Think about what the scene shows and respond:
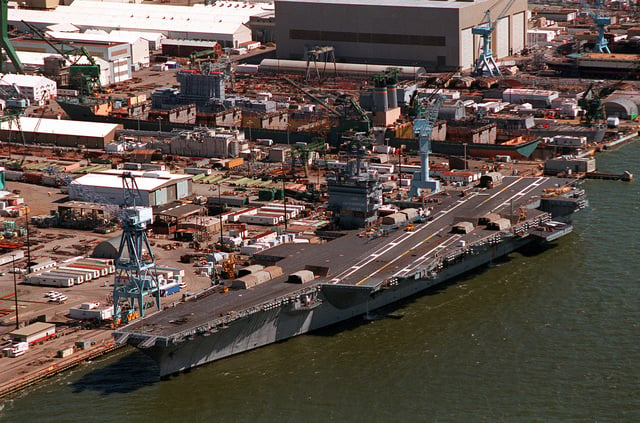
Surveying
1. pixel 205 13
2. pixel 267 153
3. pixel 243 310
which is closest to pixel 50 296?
pixel 243 310

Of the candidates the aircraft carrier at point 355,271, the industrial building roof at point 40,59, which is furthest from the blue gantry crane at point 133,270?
the industrial building roof at point 40,59

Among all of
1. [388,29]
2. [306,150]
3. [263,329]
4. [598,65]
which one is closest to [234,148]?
[306,150]

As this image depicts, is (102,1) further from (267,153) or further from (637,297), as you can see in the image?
(637,297)

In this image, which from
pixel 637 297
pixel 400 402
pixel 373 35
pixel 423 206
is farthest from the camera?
pixel 373 35

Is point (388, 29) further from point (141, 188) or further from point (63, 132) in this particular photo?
point (141, 188)

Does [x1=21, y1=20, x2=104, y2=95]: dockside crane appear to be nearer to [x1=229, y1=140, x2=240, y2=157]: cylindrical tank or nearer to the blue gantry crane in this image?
[x1=229, y1=140, x2=240, y2=157]: cylindrical tank

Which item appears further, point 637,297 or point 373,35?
point 373,35
